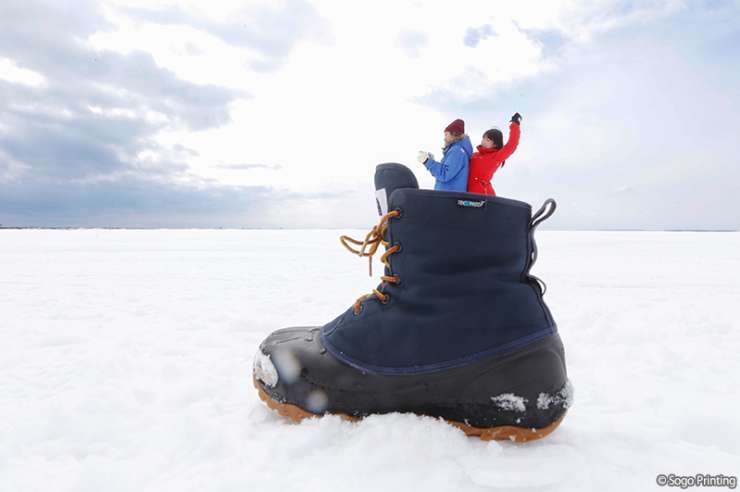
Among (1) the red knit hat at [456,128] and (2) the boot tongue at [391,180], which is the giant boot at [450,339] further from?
(1) the red knit hat at [456,128]

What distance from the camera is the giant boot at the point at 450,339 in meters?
1.29

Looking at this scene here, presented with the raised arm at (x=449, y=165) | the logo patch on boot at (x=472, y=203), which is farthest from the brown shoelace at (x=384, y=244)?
the raised arm at (x=449, y=165)

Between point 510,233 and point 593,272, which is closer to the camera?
point 510,233

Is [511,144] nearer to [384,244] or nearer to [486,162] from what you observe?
[486,162]

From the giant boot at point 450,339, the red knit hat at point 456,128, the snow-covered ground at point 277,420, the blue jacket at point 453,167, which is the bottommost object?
the snow-covered ground at point 277,420

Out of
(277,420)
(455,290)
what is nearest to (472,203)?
(455,290)

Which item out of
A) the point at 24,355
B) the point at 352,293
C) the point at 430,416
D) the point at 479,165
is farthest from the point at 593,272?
the point at 24,355

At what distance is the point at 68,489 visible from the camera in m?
1.09

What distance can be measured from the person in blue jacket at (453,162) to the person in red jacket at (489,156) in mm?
83

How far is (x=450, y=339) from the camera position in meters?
1.33

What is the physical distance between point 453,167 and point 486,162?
0.28 m

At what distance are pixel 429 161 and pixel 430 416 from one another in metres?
1.85

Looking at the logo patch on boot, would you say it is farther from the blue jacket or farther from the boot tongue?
the blue jacket

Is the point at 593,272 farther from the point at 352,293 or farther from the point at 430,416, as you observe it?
the point at 430,416
